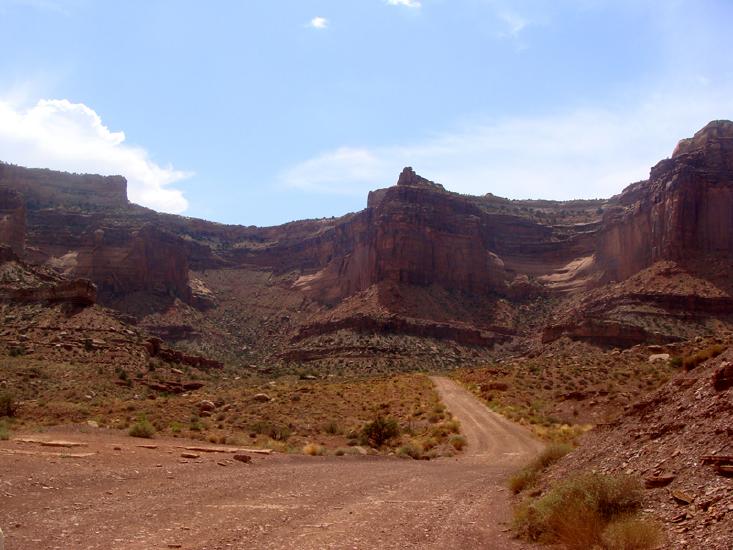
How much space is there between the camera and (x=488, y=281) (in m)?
121

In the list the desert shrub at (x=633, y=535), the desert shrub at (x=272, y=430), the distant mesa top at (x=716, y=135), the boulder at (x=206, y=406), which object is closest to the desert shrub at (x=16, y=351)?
the boulder at (x=206, y=406)

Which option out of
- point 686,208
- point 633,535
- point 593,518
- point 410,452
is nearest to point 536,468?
point 593,518

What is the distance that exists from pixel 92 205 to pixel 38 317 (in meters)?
111

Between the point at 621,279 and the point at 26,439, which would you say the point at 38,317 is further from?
the point at 621,279

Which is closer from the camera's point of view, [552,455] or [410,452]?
[552,455]

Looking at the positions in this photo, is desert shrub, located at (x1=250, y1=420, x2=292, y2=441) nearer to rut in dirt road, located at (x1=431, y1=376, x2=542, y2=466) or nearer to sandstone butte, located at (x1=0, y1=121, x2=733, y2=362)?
rut in dirt road, located at (x1=431, y1=376, x2=542, y2=466)

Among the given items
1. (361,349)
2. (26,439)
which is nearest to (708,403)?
(26,439)

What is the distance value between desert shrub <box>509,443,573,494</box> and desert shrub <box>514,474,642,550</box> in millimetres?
5036

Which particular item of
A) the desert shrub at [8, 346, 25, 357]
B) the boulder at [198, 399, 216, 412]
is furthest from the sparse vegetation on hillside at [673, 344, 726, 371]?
the desert shrub at [8, 346, 25, 357]

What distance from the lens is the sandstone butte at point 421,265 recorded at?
85.8 meters

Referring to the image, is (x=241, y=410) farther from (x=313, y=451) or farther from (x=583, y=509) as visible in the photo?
(x=583, y=509)

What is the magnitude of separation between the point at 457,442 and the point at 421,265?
284 ft

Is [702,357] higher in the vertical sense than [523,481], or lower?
higher

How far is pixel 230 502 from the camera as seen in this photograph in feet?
44.1
